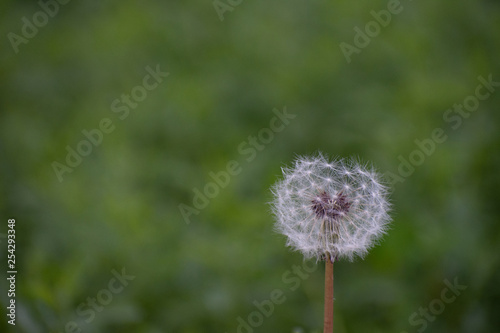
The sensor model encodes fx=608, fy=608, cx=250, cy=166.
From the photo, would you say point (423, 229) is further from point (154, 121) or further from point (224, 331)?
point (154, 121)

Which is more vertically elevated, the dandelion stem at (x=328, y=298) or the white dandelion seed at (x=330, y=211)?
the white dandelion seed at (x=330, y=211)

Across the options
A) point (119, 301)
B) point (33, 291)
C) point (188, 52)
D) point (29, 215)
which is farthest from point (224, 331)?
point (188, 52)

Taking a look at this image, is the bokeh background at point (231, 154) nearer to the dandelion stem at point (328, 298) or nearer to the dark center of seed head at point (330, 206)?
the dark center of seed head at point (330, 206)

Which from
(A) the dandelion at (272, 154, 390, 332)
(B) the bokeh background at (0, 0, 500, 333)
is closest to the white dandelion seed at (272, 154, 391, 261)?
(A) the dandelion at (272, 154, 390, 332)

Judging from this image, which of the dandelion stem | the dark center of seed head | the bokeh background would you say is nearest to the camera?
the dandelion stem

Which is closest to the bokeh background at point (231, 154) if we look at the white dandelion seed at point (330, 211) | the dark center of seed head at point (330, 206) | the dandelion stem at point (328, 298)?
the white dandelion seed at point (330, 211)

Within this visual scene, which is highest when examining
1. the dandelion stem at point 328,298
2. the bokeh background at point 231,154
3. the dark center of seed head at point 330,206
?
the bokeh background at point 231,154

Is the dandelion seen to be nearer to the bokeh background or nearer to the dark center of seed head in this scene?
the dark center of seed head

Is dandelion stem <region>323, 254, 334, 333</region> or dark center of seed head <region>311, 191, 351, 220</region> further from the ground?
dark center of seed head <region>311, 191, 351, 220</region>
